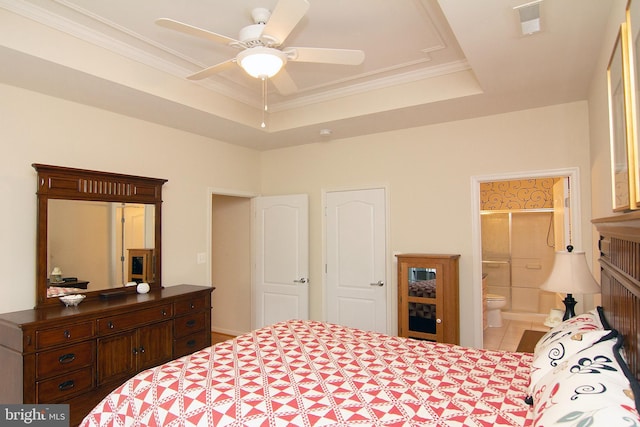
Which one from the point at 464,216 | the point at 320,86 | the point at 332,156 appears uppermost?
the point at 320,86

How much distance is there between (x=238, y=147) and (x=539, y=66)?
11.1 ft

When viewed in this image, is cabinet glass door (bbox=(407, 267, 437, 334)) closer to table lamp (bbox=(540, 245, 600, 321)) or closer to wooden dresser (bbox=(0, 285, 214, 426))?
table lamp (bbox=(540, 245, 600, 321))

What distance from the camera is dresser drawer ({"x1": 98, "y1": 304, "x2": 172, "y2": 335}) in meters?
2.88

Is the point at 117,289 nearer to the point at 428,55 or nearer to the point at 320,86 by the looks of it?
the point at 320,86

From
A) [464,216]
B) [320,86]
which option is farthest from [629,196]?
[320,86]

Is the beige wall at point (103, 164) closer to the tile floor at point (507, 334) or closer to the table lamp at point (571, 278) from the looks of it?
the table lamp at point (571, 278)

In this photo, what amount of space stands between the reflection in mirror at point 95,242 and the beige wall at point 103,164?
0.15 meters

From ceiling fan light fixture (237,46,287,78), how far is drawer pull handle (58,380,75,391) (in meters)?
2.43

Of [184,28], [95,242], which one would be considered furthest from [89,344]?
[184,28]

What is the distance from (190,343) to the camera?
3.62 metres

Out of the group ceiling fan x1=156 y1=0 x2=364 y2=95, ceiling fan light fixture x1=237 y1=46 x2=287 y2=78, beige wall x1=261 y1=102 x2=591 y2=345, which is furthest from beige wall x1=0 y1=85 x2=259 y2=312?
ceiling fan light fixture x1=237 y1=46 x2=287 y2=78

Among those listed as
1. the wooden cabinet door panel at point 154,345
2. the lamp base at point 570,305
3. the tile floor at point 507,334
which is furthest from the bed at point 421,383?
the tile floor at point 507,334

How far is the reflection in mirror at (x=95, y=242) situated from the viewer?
3016 mm

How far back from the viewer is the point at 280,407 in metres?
1.58
